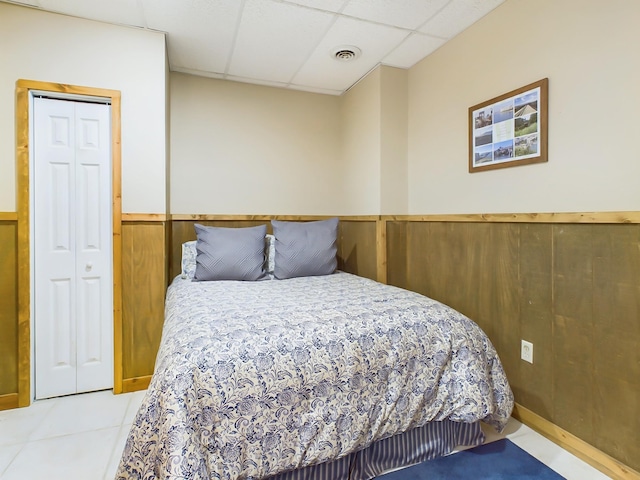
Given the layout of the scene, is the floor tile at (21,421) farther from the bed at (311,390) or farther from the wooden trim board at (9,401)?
the bed at (311,390)

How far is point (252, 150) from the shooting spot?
3234mm

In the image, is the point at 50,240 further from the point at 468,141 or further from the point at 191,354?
the point at 468,141

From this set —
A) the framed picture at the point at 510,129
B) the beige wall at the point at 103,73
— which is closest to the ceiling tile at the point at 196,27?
the beige wall at the point at 103,73

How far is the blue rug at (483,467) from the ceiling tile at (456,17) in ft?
7.97

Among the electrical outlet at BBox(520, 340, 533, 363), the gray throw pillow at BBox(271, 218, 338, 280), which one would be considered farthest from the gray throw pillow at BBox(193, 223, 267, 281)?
the electrical outlet at BBox(520, 340, 533, 363)

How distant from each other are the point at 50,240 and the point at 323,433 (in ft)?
6.71

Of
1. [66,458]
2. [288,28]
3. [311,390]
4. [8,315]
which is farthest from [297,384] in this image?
[288,28]

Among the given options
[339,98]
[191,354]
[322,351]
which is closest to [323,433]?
[322,351]

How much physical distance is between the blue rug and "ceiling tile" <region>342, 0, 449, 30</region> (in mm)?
2434

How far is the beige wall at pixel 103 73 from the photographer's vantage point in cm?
210

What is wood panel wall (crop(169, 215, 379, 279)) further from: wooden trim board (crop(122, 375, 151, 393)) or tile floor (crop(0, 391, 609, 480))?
tile floor (crop(0, 391, 609, 480))

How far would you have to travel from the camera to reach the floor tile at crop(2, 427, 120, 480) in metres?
1.56

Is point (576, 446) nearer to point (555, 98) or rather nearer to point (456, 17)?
point (555, 98)

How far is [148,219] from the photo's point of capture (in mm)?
2387
